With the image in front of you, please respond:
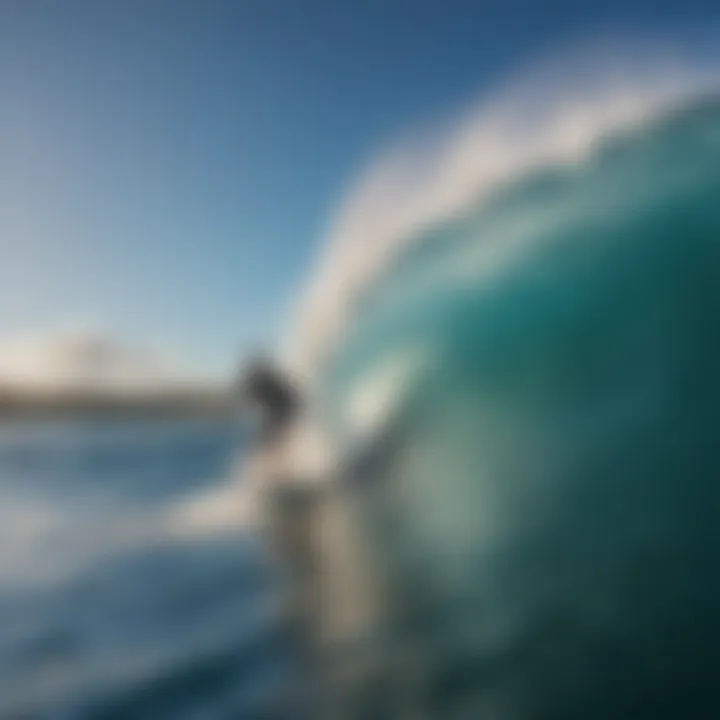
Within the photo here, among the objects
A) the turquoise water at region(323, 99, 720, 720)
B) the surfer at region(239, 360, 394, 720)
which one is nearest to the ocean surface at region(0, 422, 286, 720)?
the surfer at region(239, 360, 394, 720)

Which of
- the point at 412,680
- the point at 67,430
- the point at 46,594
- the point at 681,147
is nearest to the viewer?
the point at 412,680

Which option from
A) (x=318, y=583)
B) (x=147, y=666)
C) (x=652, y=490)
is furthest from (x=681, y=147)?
(x=147, y=666)

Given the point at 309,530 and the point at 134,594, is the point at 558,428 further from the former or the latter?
the point at 134,594

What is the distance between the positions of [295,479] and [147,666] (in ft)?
2.04

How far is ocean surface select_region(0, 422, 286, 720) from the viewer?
1743 millimetres

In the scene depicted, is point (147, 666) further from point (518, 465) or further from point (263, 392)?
point (518, 465)

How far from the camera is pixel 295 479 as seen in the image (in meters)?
2.26

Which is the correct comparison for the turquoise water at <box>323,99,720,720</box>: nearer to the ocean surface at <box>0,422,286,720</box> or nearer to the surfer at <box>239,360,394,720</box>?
the surfer at <box>239,360,394,720</box>

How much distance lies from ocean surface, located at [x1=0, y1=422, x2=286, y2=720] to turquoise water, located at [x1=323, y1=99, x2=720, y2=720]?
37 cm

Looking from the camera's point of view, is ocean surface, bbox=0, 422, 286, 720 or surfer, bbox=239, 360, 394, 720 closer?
ocean surface, bbox=0, 422, 286, 720

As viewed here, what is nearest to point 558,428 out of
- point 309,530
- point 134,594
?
point 309,530

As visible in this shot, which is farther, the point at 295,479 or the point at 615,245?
the point at 615,245

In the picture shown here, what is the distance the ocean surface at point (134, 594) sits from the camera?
5.72ft

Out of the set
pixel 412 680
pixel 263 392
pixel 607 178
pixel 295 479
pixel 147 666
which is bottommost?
pixel 412 680
